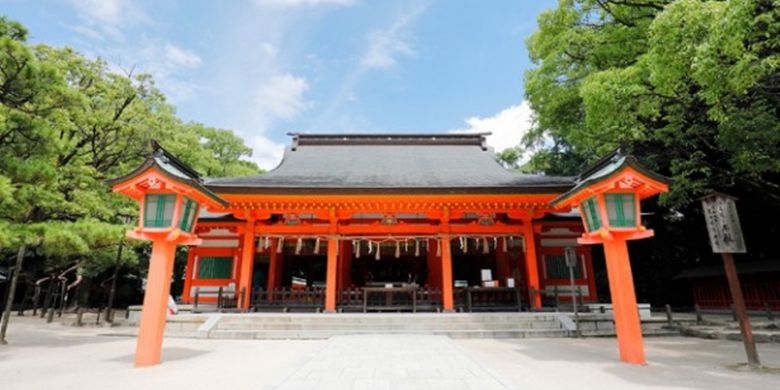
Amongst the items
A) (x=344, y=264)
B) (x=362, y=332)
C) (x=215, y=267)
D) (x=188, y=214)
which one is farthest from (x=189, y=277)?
(x=362, y=332)

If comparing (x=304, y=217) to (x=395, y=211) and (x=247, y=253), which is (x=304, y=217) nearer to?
(x=247, y=253)

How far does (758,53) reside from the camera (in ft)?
22.0

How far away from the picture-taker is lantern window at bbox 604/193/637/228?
6.75 meters

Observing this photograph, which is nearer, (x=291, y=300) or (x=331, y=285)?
(x=331, y=285)

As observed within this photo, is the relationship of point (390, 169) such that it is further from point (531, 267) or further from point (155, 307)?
point (155, 307)

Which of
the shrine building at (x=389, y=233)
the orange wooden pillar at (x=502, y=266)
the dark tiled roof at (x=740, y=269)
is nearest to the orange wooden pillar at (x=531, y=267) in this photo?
the shrine building at (x=389, y=233)

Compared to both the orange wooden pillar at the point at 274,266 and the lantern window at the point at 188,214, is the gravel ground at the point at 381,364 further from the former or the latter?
the orange wooden pillar at the point at 274,266

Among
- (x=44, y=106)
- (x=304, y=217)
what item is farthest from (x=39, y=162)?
(x=304, y=217)

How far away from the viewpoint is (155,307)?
646 centimetres

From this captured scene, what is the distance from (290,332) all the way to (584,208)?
767 cm

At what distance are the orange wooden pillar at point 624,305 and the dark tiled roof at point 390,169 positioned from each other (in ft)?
13.2

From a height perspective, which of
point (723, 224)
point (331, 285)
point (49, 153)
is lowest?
point (331, 285)

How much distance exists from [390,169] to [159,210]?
8.88 meters

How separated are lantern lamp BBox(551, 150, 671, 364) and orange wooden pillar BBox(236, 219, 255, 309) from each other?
9.53 meters
